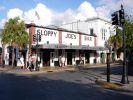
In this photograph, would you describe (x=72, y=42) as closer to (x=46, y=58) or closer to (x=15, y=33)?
(x=46, y=58)

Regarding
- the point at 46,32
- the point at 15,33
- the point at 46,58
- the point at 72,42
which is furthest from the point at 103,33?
the point at 15,33

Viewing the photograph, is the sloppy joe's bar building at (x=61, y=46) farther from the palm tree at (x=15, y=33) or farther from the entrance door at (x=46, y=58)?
the palm tree at (x=15, y=33)

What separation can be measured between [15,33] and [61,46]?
23.6ft

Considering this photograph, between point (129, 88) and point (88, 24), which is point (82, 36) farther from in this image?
point (129, 88)

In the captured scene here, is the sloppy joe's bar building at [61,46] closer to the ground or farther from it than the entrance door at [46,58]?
farther from it

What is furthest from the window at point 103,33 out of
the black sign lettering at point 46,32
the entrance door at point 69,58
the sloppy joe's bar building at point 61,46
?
the black sign lettering at point 46,32

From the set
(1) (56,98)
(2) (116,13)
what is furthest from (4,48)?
(1) (56,98)

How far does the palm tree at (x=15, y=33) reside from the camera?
112ft

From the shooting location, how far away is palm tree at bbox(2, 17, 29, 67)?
1350 inches

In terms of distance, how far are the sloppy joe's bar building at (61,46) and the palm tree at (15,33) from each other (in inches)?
52.3

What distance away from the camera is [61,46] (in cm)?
3831

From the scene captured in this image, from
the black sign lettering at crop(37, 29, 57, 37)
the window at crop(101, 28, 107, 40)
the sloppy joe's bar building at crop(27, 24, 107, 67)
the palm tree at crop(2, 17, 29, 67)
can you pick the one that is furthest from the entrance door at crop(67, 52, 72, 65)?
the window at crop(101, 28, 107, 40)

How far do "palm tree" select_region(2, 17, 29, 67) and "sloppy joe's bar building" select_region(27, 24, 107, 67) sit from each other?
1.33 meters

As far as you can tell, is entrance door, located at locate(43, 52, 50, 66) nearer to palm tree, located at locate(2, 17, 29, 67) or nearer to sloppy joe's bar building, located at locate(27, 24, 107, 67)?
sloppy joe's bar building, located at locate(27, 24, 107, 67)
